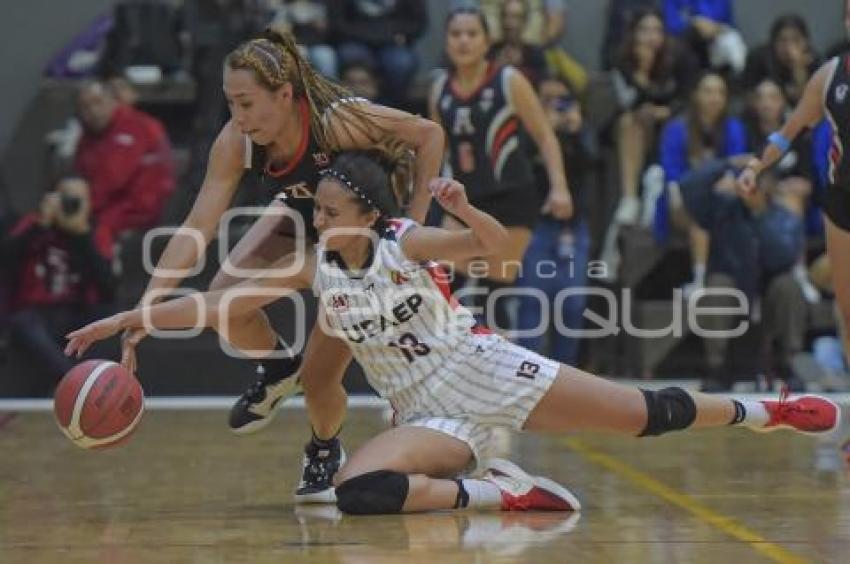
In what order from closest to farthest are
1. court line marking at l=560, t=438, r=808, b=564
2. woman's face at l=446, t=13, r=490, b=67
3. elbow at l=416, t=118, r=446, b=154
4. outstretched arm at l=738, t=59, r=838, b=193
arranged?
court line marking at l=560, t=438, r=808, b=564 → elbow at l=416, t=118, r=446, b=154 → outstretched arm at l=738, t=59, r=838, b=193 → woman's face at l=446, t=13, r=490, b=67

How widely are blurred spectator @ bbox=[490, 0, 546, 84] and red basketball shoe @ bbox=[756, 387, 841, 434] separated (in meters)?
5.24

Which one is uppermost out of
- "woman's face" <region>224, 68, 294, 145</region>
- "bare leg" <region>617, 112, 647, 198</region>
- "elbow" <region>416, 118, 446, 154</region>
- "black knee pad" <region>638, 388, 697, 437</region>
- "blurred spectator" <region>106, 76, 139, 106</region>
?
"woman's face" <region>224, 68, 294, 145</region>

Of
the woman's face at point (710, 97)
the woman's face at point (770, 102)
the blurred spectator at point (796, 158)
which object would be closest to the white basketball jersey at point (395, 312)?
the woman's face at point (710, 97)

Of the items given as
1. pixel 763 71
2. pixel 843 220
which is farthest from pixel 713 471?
pixel 763 71

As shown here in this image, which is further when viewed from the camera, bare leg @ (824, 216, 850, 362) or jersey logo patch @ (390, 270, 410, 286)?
bare leg @ (824, 216, 850, 362)

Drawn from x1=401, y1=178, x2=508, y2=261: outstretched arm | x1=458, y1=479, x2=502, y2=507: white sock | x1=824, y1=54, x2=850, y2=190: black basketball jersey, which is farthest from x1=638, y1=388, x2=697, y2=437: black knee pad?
x1=824, y1=54, x2=850, y2=190: black basketball jersey

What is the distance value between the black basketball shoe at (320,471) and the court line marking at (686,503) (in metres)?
1.06

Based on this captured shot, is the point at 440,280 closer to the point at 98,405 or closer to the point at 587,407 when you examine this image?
the point at 587,407

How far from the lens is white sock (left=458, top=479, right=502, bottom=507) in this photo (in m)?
5.30

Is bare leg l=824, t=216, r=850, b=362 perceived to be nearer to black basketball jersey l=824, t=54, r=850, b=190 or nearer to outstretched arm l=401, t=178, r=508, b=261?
black basketball jersey l=824, t=54, r=850, b=190

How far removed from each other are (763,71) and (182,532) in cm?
744

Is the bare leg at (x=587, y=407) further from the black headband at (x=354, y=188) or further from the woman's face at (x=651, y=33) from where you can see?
the woman's face at (x=651, y=33)

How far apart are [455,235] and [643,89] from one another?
20.7 ft

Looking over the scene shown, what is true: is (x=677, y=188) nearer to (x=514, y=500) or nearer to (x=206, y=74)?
(x=206, y=74)
